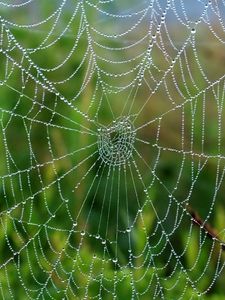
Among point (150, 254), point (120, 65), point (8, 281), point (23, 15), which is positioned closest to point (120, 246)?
point (150, 254)

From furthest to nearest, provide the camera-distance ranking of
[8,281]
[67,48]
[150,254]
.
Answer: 1. [67,48]
2. [150,254]
3. [8,281]

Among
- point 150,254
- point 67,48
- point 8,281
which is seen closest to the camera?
point 8,281

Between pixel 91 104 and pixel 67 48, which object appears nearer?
pixel 91 104

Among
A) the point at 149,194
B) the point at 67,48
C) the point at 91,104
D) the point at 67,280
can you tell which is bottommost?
the point at 67,280

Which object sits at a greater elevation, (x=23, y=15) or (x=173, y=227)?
(x=23, y=15)

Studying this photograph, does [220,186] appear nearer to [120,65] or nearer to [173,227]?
[173,227]
